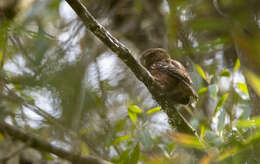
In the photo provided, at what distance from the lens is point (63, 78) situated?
7.39 feet

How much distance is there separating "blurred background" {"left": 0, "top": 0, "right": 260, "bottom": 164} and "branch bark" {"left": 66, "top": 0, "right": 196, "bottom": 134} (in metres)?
0.17

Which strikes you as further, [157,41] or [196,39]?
[157,41]

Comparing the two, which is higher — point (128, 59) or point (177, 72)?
point (128, 59)

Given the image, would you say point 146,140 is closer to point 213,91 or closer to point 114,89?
point 114,89

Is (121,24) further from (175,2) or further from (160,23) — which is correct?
(175,2)

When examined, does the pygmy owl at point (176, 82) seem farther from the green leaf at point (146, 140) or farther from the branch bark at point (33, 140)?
the branch bark at point (33, 140)

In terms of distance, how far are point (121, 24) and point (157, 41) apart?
895 millimetres

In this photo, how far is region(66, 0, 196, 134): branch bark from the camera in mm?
2357

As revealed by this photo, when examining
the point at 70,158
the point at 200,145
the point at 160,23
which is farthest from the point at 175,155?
the point at 160,23

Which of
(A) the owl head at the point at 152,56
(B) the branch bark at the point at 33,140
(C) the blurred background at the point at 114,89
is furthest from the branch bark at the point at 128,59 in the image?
(A) the owl head at the point at 152,56

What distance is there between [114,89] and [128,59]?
829 millimetres

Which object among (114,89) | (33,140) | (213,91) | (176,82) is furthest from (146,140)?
(33,140)

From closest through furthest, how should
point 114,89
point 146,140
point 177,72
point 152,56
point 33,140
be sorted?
1. point 33,140
2. point 146,140
3. point 114,89
4. point 177,72
5. point 152,56

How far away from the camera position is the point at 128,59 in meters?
2.66
